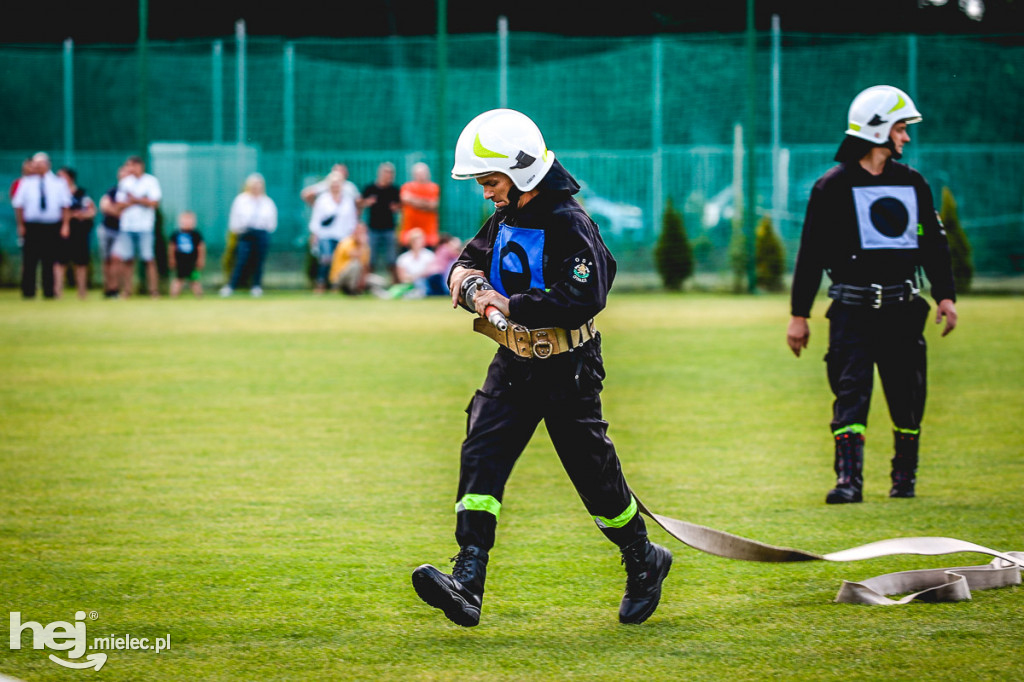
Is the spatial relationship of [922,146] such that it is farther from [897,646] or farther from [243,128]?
[897,646]

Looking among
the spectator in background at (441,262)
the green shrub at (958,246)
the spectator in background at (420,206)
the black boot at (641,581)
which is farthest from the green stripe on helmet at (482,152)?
the green shrub at (958,246)

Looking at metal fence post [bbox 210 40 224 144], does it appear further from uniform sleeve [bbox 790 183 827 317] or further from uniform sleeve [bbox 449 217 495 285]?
uniform sleeve [bbox 449 217 495 285]

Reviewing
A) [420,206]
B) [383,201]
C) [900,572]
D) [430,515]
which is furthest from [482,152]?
[383,201]

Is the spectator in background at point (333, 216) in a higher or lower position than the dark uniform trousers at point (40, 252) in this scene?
higher

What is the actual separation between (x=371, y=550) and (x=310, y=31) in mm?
35630

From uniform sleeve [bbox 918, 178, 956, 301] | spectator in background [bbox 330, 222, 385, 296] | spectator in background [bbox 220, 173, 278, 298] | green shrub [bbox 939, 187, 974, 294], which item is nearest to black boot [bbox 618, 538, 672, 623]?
uniform sleeve [bbox 918, 178, 956, 301]

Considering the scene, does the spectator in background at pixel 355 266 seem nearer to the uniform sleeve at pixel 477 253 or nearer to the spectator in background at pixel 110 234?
the spectator in background at pixel 110 234

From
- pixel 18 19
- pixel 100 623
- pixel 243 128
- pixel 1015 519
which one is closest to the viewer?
pixel 100 623

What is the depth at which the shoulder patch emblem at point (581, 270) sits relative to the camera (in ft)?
16.9

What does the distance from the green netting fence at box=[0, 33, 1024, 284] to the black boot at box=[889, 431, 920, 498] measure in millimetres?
16865

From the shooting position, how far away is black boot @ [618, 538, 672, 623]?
5.35 meters

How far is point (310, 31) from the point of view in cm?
4047

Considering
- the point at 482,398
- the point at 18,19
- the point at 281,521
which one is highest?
the point at 18,19

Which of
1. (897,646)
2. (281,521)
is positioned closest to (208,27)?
(281,521)
